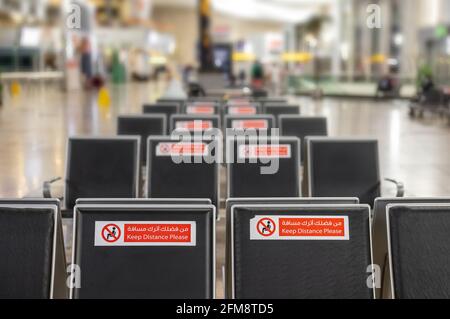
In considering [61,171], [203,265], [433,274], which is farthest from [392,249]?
[61,171]

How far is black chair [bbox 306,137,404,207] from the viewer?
22.3 feet

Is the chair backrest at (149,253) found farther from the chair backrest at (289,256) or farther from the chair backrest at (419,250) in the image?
the chair backrest at (419,250)

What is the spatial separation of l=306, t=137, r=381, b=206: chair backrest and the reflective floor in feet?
3.54

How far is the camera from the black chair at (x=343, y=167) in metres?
6.80

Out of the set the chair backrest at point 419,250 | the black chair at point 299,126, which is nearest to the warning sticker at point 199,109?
the black chair at point 299,126

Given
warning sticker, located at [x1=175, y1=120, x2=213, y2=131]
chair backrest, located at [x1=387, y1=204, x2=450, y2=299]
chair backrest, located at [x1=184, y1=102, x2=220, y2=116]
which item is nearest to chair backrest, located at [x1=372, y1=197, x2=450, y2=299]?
chair backrest, located at [x1=387, y1=204, x2=450, y2=299]

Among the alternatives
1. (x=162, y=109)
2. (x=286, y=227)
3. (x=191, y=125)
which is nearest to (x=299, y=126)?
(x=191, y=125)

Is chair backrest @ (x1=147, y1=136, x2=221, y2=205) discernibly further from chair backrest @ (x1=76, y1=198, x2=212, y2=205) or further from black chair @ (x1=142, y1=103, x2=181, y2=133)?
black chair @ (x1=142, y1=103, x2=181, y2=133)

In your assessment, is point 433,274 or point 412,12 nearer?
point 433,274

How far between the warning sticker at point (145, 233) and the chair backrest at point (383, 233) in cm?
103

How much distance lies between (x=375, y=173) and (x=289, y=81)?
41.2 meters

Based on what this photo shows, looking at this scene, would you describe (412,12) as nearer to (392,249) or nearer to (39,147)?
(39,147)

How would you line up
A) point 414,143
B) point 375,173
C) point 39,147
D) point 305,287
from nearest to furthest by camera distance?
point 305,287
point 375,173
point 39,147
point 414,143

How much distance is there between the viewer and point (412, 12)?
145ft
